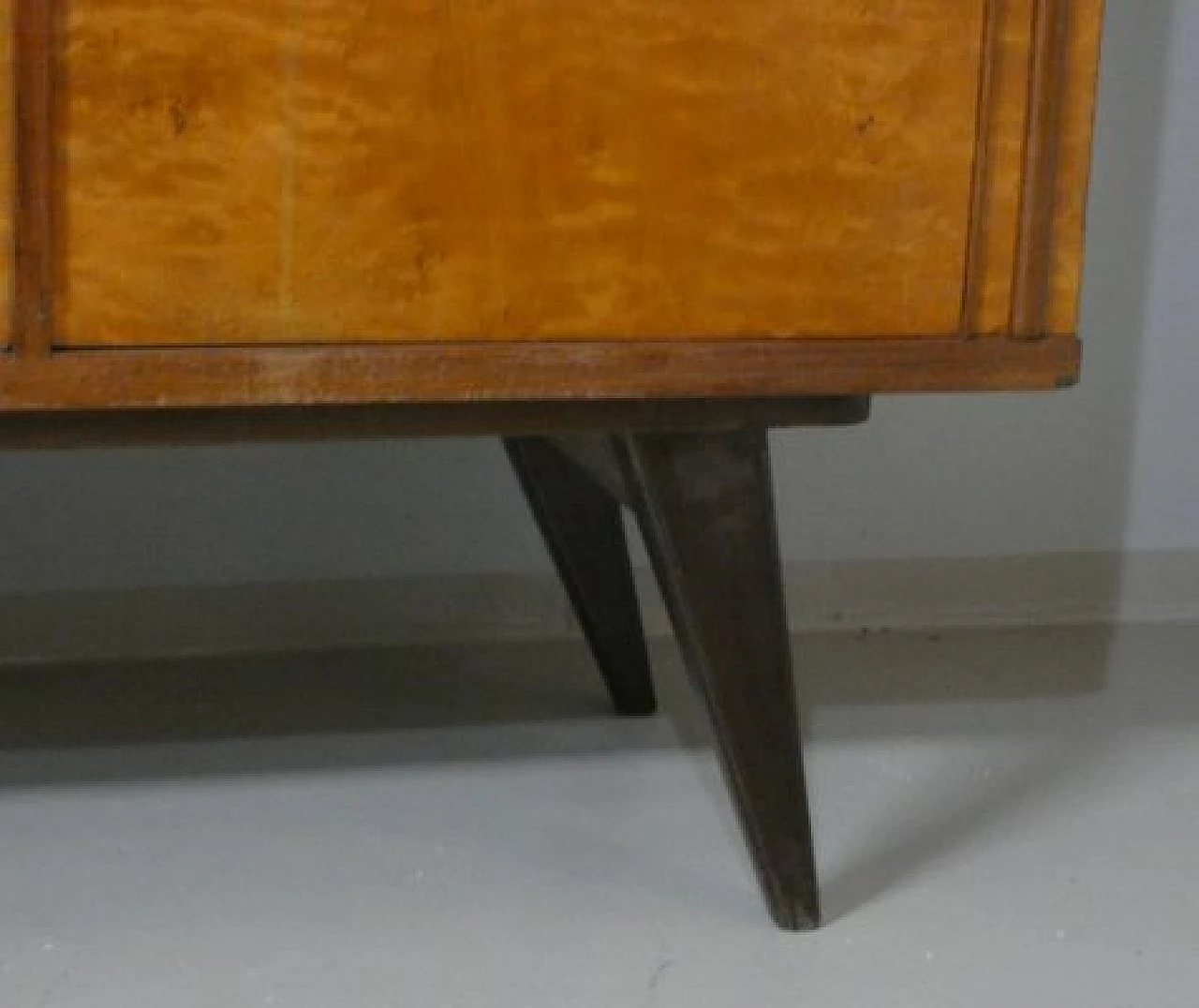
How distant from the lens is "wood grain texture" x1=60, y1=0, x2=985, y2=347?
85 centimetres

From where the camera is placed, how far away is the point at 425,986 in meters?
0.94

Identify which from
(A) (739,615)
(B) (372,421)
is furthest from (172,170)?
(A) (739,615)

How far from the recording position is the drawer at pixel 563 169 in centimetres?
85

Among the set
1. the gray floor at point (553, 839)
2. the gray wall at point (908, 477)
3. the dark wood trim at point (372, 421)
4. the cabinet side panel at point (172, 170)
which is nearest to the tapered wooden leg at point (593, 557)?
the gray floor at point (553, 839)

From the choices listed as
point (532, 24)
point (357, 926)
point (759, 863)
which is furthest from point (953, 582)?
point (532, 24)

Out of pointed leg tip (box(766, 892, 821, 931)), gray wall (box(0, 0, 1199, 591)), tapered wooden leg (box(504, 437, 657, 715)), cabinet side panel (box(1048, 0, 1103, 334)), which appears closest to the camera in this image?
cabinet side panel (box(1048, 0, 1103, 334))

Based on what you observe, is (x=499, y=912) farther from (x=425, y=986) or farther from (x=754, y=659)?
(x=754, y=659)

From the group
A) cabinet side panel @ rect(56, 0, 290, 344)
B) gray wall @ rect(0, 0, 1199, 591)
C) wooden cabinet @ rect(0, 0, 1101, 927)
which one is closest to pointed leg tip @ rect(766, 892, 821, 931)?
wooden cabinet @ rect(0, 0, 1101, 927)

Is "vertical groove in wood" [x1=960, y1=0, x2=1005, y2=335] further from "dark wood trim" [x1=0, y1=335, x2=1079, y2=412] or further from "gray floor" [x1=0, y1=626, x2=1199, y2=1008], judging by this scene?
"gray floor" [x1=0, y1=626, x2=1199, y2=1008]

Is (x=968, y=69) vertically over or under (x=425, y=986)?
over

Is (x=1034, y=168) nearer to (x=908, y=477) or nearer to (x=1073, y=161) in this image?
(x=1073, y=161)

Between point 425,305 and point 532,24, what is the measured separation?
0.46ft

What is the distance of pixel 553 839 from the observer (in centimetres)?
115

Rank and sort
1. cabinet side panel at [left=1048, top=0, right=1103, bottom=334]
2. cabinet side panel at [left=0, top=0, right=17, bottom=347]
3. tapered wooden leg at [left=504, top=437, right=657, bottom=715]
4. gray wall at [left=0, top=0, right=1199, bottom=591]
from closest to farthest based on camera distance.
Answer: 1. cabinet side panel at [left=0, top=0, right=17, bottom=347]
2. cabinet side panel at [left=1048, top=0, right=1103, bottom=334]
3. tapered wooden leg at [left=504, top=437, right=657, bottom=715]
4. gray wall at [left=0, top=0, right=1199, bottom=591]
